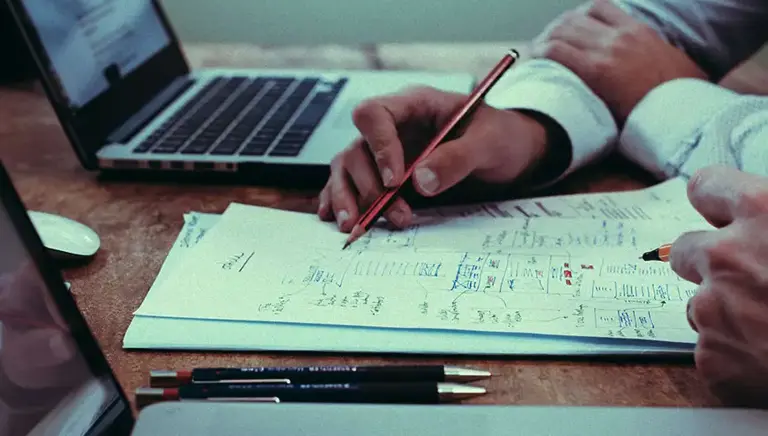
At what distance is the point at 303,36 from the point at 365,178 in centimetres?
91

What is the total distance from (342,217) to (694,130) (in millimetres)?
311

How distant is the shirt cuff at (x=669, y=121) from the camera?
64cm

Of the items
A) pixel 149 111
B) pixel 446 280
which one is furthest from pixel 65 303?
pixel 149 111

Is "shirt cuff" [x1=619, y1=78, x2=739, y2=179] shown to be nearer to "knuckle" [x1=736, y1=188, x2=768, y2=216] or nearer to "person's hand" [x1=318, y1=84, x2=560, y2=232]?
"person's hand" [x1=318, y1=84, x2=560, y2=232]

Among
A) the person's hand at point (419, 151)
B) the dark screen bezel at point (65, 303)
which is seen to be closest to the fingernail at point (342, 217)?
the person's hand at point (419, 151)

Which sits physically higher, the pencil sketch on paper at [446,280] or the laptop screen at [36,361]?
the laptop screen at [36,361]

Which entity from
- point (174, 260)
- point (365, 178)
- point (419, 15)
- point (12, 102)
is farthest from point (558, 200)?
point (419, 15)

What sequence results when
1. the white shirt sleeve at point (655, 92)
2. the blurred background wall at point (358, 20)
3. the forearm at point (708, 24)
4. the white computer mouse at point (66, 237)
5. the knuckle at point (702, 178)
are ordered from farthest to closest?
the blurred background wall at point (358, 20)
the forearm at point (708, 24)
the white shirt sleeve at point (655, 92)
the white computer mouse at point (66, 237)
the knuckle at point (702, 178)

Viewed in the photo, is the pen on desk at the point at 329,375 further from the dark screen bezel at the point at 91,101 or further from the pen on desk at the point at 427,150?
the dark screen bezel at the point at 91,101

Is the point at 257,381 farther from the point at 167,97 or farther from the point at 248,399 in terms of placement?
the point at 167,97

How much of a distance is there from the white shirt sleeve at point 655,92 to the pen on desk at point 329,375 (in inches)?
11.7

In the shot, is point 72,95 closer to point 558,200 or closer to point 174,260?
point 174,260

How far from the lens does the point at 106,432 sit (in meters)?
0.36

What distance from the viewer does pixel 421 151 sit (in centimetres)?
61
